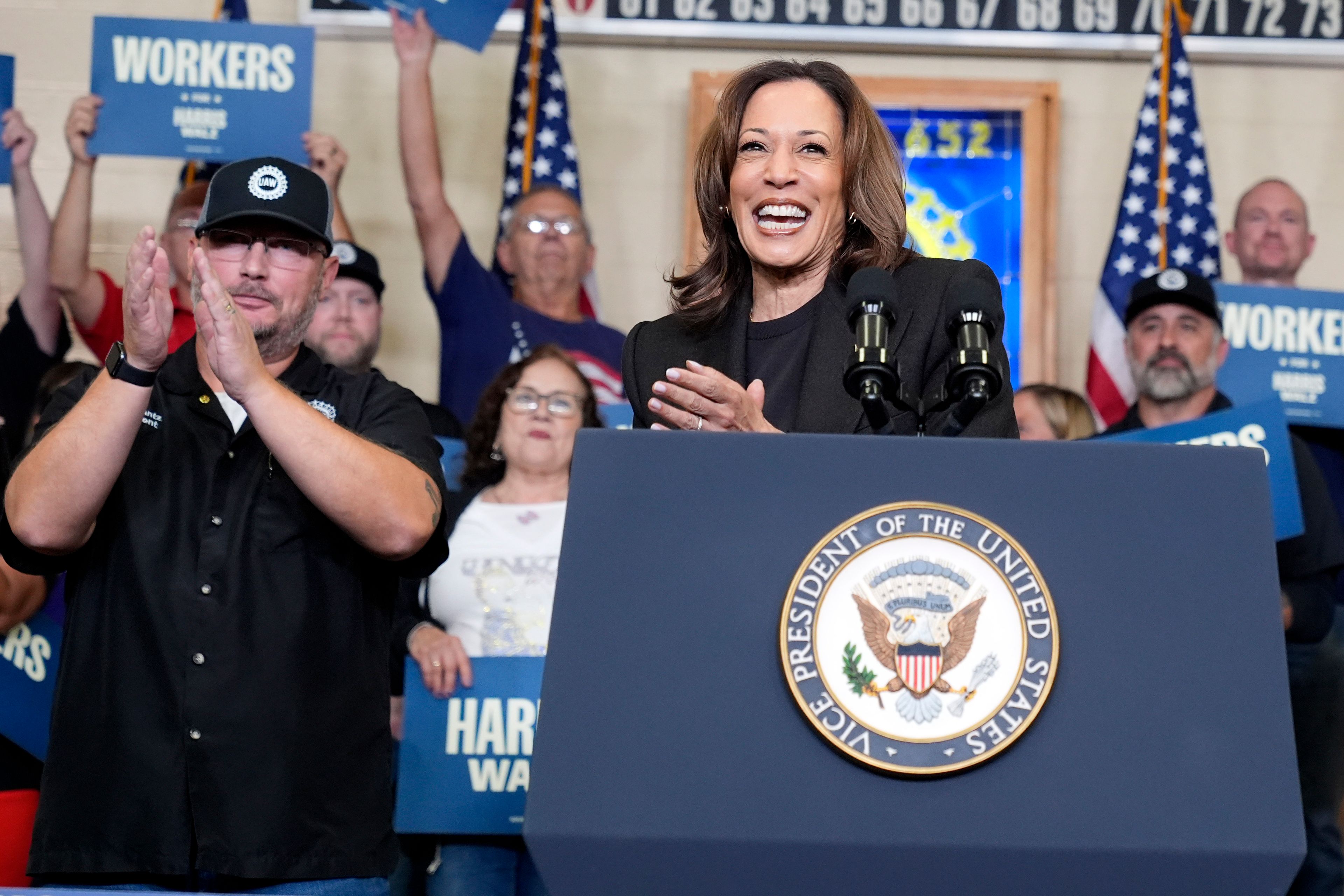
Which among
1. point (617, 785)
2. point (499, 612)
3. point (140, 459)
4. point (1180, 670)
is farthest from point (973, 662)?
point (499, 612)

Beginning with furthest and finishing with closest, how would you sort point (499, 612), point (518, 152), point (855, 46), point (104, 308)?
point (855, 46)
point (518, 152)
point (104, 308)
point (499, 612)

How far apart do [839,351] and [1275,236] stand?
3285 mm

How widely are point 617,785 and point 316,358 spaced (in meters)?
1.18

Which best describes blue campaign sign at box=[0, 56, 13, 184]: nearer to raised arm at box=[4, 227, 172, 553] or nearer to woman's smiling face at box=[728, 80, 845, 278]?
raised arm at box=[4, 227, 172, 553]

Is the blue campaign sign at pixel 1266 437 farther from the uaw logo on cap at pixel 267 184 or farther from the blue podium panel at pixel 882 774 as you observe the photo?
the blue podium panel at pixel 882 774

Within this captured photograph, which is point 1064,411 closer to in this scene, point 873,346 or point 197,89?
point 197,89

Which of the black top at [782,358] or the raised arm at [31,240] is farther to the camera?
the raised arm at [31,240]

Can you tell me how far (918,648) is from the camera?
1218mm

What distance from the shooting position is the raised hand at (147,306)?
1.86 metres

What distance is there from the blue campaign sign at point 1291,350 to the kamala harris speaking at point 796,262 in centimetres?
245

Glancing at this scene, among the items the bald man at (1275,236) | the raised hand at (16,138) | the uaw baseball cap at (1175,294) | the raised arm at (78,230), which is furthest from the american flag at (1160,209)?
the raised hand at (16,138)

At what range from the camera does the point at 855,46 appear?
5.52 meters

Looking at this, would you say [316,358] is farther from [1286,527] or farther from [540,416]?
[1286,527]

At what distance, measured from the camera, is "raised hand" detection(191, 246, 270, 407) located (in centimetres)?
184
